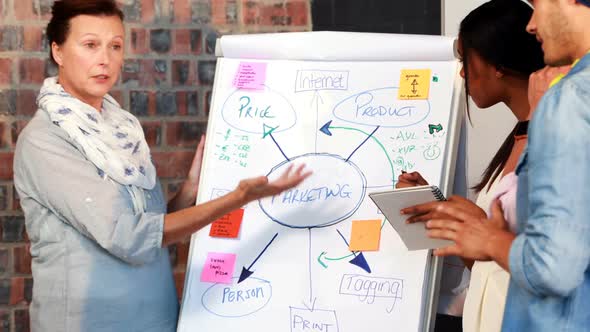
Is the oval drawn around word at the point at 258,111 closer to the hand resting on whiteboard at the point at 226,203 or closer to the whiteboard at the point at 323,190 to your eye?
the whiteboard at the point at 323,190

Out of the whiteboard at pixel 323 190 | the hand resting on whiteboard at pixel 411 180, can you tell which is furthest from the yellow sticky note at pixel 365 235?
the hand resting on whiteboard at pixel 411 180

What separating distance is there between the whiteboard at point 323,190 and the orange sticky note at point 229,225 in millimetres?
16

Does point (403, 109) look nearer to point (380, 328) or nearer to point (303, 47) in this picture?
point (303, 47)

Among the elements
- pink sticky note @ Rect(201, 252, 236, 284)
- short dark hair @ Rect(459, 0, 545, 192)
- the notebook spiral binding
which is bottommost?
pink sticky note @ Rect(201, 252, 236, 284)

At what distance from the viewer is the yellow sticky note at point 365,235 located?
2.15 m

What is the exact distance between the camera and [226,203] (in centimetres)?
201

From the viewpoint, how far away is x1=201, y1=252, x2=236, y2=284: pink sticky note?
224cm

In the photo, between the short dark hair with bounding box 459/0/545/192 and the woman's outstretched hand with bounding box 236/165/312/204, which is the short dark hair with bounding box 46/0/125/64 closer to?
the woman's outstretched hand with bounding box 236/165/312/204

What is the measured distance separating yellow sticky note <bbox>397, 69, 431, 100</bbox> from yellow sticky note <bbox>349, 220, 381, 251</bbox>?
353mm

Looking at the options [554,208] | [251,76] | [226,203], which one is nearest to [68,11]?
[251,76]

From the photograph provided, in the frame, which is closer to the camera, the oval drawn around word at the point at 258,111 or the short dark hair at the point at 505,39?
the short dark hair at the point at 505,39

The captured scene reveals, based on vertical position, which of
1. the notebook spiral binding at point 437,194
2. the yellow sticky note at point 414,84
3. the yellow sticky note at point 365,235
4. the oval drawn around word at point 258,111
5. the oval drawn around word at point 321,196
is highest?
the yellow sticky note at point 414,84

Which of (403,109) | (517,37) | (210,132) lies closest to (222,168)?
(210,132)

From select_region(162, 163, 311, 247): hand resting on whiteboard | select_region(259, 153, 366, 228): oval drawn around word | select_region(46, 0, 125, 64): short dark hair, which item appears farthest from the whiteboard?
select_region(46, 0, 125, 64): short dark hair
